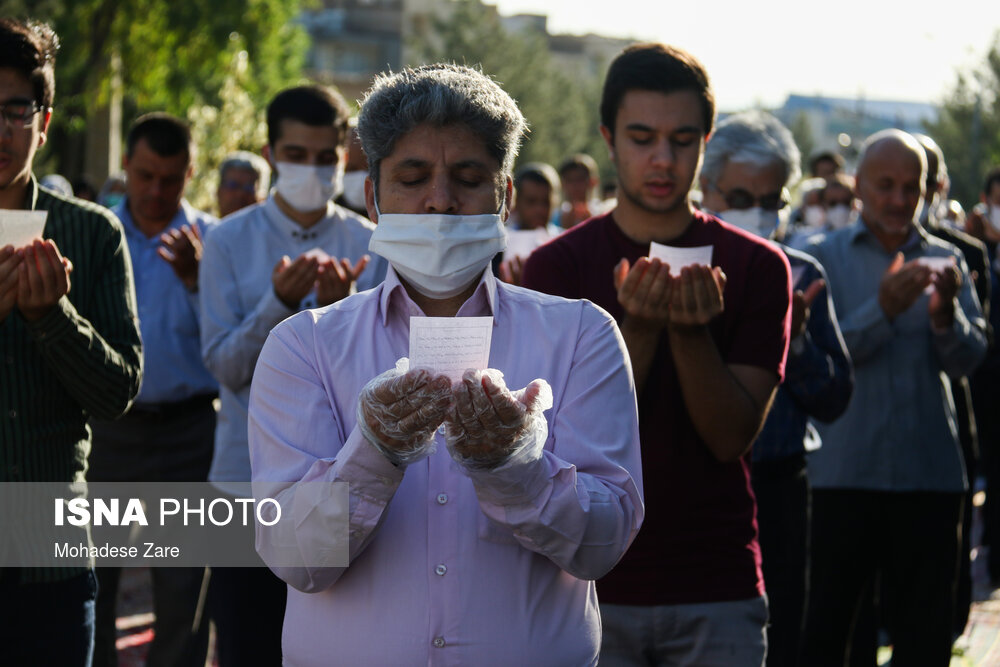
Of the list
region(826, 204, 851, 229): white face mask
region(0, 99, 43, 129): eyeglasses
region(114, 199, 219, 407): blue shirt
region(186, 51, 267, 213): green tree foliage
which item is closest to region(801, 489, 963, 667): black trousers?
region(114, 199, 219, 407): blue shirt

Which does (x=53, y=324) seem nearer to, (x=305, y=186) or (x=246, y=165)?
(x=305, y=186)

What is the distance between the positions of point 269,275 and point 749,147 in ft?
6.62

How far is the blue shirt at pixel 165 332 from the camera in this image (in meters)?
6.10

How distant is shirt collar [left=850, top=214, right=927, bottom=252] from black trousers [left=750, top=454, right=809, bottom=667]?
1.39 metres

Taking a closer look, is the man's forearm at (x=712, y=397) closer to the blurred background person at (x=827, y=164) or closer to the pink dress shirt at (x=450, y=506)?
the pink dress shirt at (x=450, y=506)

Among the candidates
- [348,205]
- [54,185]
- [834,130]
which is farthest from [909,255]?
[834,130]

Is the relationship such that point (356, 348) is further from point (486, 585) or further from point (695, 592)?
point (695, 592)

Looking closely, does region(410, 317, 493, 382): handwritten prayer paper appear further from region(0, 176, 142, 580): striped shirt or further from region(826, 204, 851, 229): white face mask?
region(826, 204, 851, 229): white face mask

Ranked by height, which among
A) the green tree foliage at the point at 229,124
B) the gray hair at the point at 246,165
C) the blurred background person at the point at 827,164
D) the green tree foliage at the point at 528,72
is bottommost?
the gray hair at the point at 246,165

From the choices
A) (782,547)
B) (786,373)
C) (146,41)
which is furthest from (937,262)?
(146,41)

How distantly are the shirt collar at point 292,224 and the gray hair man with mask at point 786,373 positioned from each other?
160 centimetres

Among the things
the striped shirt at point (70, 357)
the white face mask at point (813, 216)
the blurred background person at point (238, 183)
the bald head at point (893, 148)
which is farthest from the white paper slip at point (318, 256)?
the white face mask at point (813, 216)

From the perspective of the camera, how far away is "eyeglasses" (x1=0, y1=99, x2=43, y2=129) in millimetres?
3859

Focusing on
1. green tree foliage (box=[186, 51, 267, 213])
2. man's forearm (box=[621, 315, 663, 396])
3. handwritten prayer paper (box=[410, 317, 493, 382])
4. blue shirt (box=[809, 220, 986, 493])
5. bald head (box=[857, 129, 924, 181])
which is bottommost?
blue shirt (box=[809, 220, 986, 493])
